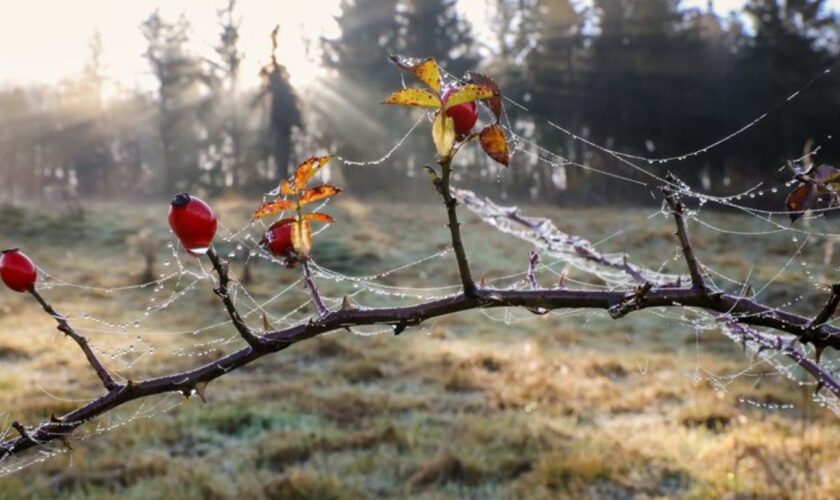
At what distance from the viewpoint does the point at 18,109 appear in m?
32.7

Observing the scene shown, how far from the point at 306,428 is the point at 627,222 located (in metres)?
15.0

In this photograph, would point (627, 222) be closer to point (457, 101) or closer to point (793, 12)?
point (793, 12)

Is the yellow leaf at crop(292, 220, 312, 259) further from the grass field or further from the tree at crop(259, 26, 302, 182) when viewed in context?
the tree at crop(259, 26, 302, 182)

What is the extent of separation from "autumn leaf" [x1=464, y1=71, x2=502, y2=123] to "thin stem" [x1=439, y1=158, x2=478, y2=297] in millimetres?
94

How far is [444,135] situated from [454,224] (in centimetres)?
7

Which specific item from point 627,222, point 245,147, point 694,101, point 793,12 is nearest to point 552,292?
point 627,222

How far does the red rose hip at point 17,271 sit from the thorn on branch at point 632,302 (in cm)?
61

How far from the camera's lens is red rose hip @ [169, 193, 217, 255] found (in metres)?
0.61

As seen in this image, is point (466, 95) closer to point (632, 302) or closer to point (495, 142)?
point (495, 142)

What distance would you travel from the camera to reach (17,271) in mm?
768

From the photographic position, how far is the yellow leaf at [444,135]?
59cm

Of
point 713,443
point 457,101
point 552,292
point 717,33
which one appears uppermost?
point 717,33

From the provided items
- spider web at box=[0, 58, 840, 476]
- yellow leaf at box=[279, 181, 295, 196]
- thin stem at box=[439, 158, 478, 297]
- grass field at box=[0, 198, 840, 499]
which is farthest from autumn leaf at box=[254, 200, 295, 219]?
grass field at box=[0, 198, 840, 499]

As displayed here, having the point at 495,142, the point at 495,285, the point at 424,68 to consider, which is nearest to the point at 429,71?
the point at 424,68
